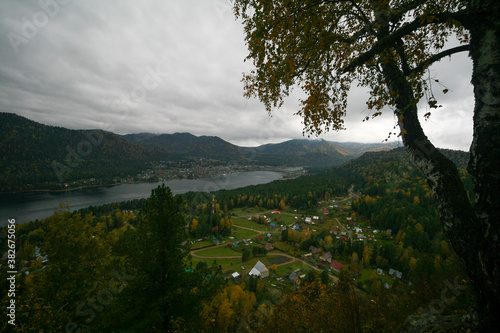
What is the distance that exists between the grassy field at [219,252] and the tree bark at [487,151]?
1027 inches

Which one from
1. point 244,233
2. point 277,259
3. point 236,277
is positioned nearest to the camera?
point 236,277

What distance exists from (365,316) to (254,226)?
110 feet

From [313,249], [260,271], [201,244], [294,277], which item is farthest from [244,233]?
[294,277]

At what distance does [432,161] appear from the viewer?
2289 millimetres

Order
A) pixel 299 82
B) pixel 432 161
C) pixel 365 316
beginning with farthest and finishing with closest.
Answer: pixel 365 316, pixel 299 82, pixel 432 161

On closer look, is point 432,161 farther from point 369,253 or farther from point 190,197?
point 190,197

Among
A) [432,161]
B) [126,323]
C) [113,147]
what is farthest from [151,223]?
[113,147]

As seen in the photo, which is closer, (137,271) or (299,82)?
(299,82)

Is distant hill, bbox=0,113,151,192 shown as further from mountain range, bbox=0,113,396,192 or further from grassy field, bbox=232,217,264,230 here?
grassy field, bbox=232,217,264,230

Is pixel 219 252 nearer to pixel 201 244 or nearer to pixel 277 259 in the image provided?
pixel 201 244

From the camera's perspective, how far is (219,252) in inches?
1019

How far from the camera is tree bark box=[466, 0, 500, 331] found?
5.51 feet

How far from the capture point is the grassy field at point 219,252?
24997 millimetres

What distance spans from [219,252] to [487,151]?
27633 mm
